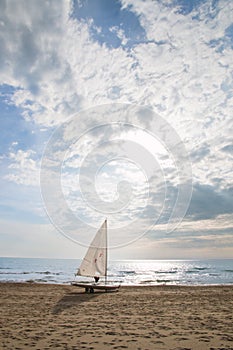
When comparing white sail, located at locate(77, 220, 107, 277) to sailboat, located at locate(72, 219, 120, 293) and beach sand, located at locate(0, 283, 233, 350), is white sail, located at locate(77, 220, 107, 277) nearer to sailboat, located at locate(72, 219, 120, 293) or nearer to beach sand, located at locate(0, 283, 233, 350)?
sailboat, located at locate(72, 219, 120, 293)


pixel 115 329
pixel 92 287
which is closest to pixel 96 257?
pixel 92 287

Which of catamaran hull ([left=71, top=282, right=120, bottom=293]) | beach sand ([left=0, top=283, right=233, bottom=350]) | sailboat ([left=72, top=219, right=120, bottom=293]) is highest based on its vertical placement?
sailboat ([left=72, top=219, right=120, bottom=293])

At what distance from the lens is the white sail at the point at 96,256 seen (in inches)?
1083

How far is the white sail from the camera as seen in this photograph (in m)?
27.5

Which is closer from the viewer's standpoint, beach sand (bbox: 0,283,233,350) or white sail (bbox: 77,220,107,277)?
beach sand (bbox: 0,283,233,350)

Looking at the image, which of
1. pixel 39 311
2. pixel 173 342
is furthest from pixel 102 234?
pixel 173 342

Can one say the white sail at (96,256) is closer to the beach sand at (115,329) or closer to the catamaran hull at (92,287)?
the catamaran hull at (92,287)

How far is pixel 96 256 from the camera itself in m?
27.9

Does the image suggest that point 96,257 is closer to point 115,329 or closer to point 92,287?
point 92,287

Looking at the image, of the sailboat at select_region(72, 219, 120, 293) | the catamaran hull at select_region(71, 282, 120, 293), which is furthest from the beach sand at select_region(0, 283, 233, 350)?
the sailboat at select_region(72, 219, 120, 293)

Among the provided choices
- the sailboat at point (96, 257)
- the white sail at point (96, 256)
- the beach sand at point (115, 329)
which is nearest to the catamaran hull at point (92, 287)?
the sailboat at point (96, 257)

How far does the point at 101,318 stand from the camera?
12938 mm

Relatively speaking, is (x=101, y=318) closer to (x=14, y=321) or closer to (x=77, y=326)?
(x=77, y=326)

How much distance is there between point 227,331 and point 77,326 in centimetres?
546
